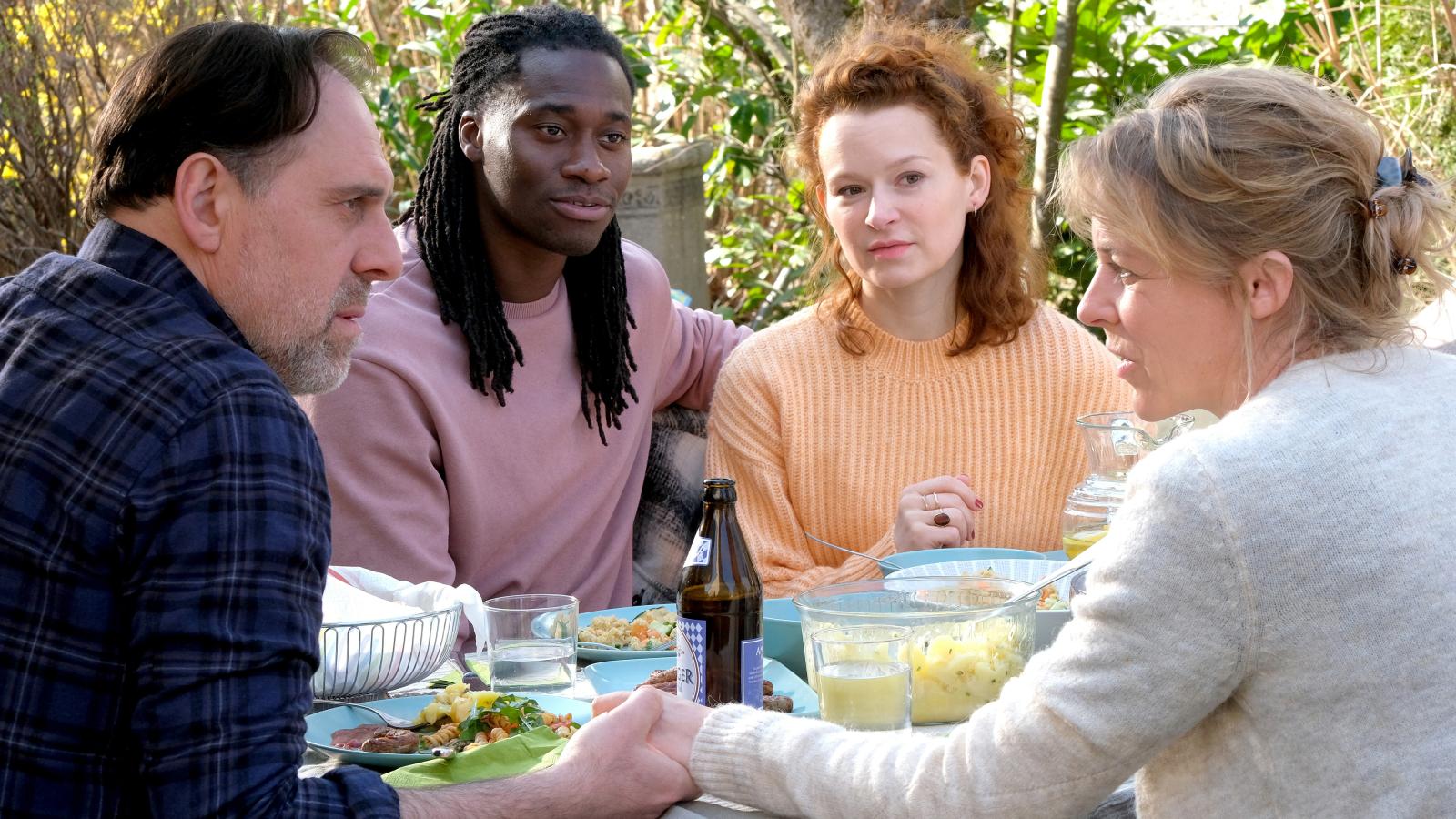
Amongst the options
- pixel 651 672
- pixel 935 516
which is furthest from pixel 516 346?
pixel 651 672

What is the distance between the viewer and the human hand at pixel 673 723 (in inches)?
69.7

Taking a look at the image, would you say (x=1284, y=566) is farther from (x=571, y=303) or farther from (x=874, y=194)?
(x=571, y=303)

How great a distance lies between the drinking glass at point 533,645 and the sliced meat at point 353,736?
219 millimetres

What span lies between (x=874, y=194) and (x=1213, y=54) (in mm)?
3406

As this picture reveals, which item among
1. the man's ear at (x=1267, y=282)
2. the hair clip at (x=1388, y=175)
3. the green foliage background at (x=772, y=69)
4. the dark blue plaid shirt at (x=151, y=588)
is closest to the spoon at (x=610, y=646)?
the dark blue plaid shirt at (x=151, y=588)

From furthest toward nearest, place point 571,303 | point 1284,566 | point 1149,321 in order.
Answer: point 571,303 < point 1149,321 < point 1284,566

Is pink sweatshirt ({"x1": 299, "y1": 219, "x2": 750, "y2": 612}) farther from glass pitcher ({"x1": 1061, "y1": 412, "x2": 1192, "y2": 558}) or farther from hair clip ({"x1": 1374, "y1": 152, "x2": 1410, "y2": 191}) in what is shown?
hair clip ({"x1": 1374, "y1": 152, "x2": 1410, "y2": 191})

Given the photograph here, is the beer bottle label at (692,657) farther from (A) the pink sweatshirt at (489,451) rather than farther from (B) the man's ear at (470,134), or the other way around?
(B) the man's ear at (470,134)

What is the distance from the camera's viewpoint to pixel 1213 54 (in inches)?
231

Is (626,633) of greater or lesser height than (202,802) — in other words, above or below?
below

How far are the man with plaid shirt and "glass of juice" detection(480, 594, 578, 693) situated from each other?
35 centimetres

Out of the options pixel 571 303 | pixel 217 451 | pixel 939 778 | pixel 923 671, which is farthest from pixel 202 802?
pixel 571 303

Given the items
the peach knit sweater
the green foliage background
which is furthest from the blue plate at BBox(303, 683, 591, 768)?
the green foliage background

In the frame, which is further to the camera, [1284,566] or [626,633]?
[626,633]
